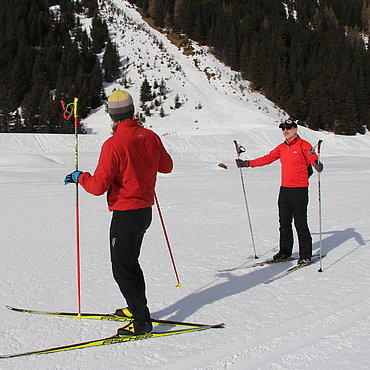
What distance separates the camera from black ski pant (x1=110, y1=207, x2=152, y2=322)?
2.47m

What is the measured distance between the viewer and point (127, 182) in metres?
2.45

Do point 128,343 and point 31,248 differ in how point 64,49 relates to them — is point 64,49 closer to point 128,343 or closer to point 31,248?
point 31,248

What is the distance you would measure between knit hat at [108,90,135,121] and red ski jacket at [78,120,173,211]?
49mm

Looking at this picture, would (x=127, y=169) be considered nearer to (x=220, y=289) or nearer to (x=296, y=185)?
(x=220, y=289)

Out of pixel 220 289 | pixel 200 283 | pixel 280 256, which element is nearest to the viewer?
pixel 220 289

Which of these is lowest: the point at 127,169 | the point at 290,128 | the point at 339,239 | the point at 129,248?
the point at 339,239

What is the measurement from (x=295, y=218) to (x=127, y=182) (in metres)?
2.69

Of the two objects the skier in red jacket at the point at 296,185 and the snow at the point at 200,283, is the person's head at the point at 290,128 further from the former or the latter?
the snow at the point at 200,283

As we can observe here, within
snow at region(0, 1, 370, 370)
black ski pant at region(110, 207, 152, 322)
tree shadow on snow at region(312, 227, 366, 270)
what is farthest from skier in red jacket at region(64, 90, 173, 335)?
tree shadow on snow at region(312, 227, 366, 270)

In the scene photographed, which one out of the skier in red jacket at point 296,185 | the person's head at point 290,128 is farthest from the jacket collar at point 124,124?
the person's head at point 290,128

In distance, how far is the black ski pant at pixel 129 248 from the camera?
2.47 m

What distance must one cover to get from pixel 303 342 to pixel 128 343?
4.08 feet

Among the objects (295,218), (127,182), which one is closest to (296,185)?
(295,218)

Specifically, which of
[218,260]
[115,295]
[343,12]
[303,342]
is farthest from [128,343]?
[343,12]
